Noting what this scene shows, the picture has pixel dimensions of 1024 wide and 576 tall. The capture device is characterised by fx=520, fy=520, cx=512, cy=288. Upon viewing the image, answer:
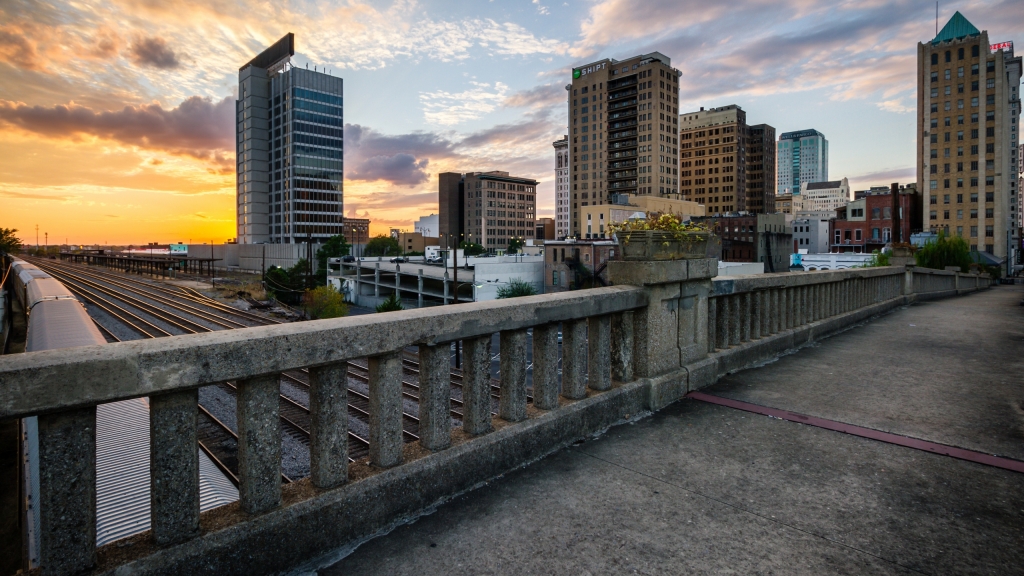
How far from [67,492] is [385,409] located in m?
1.42

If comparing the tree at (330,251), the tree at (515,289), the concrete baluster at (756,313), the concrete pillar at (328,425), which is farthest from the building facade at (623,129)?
the concrete pillar at (328,425)

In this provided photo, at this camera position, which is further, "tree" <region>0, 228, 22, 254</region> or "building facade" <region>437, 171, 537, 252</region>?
"building facade" <region>437, 171, 537, 252</region>

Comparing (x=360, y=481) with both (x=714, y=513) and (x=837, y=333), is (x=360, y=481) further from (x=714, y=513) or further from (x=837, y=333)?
(x=837, y=333)

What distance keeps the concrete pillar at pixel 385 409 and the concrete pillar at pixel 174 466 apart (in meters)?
0.91

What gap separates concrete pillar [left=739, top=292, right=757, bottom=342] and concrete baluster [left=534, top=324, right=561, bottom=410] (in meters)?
3.98

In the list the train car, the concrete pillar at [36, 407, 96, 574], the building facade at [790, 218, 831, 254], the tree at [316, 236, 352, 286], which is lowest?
the train car

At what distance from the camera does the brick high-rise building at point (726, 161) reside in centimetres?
13950

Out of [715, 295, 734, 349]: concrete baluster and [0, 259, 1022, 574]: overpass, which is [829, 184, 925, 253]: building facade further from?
[0, 259, 1022, 574]: overpass

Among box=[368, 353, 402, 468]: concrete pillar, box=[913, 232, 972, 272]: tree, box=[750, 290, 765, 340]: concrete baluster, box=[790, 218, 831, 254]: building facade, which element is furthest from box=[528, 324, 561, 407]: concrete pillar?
box=[790, 218, 831, 254]: building facade

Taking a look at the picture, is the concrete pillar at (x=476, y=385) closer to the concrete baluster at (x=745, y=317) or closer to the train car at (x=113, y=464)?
the train car at (x=113, y=464)

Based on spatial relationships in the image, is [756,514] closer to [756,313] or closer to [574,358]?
[574,358]

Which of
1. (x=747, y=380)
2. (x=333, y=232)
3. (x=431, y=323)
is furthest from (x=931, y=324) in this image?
(x=333, y=232)

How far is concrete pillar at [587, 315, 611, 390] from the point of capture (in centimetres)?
456

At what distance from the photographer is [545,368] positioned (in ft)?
13.4
